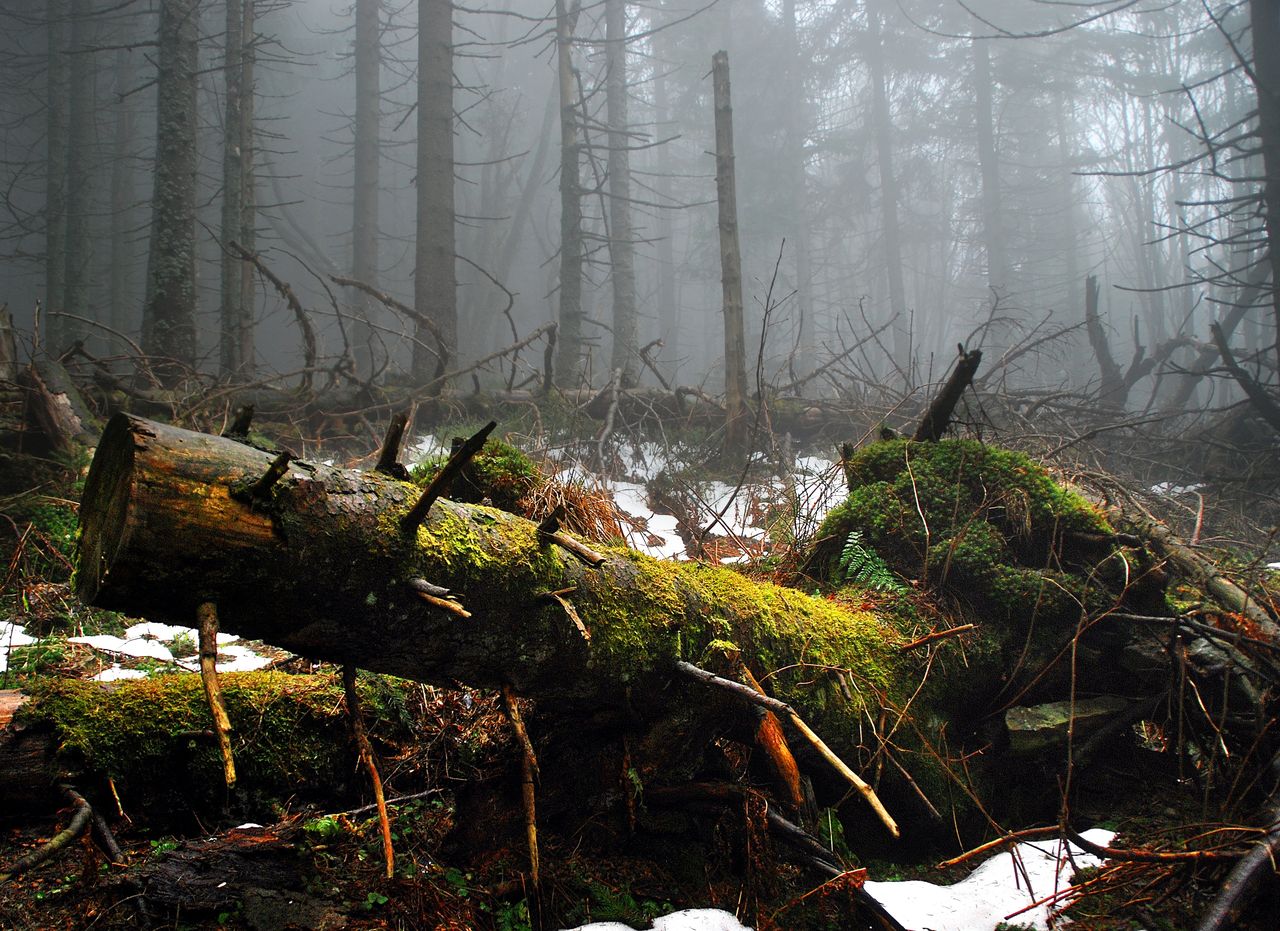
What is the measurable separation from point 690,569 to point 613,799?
2.71 feet

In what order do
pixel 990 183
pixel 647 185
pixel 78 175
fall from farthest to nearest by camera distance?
pixel 647 185 → pixel 990 183 → pixel 78 175

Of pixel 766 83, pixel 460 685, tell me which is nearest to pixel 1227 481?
pixel 460 685

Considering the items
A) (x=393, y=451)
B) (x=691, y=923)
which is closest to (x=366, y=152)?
(x=393, y=451)

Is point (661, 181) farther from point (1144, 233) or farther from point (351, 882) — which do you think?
point (351, 882)

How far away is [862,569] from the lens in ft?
10.5

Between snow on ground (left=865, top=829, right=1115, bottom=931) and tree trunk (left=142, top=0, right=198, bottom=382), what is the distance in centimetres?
941

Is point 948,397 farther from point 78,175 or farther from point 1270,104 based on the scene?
point 78,175

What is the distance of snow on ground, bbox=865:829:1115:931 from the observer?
2.13 metres

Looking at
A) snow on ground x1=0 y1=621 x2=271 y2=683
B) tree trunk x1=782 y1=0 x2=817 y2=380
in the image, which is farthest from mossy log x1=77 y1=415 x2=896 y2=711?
tree trunk x1=782 y1=0 x2=817 y2=380

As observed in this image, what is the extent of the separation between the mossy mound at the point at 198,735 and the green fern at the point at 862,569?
81.9 inches

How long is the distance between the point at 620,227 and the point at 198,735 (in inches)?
538

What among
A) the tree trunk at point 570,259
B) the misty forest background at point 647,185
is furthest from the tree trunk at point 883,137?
the tree trunk at point 570,259

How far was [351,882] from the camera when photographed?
1994 millimetres

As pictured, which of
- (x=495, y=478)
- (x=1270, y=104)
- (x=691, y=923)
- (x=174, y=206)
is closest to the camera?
(x=691, y=923)
